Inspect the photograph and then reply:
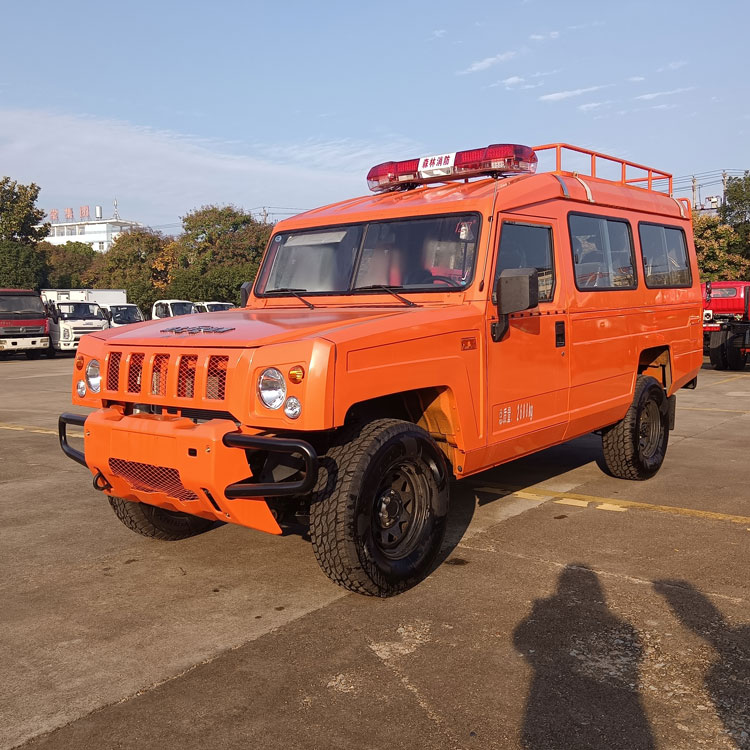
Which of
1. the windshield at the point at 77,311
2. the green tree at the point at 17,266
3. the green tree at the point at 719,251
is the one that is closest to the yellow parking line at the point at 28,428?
the windshield at the point at 77,311

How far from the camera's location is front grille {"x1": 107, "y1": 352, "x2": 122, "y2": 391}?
4.32 m

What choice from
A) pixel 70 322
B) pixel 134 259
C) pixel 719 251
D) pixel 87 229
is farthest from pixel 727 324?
pixel 87 229

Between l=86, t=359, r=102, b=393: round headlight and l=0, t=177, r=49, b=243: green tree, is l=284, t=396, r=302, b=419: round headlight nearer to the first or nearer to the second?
l=86, t=359, r=102, b=393: round headlight

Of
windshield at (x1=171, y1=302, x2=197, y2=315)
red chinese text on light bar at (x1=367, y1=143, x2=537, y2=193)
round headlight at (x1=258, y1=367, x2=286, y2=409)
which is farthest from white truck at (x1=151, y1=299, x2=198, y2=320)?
round headlight at (x1=258, y1=367, x2=286, y2=409)

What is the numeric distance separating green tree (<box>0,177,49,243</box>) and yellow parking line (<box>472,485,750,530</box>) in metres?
45.8

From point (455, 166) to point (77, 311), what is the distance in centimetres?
2335

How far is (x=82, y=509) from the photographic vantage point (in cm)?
592

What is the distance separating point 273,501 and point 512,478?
3151mm

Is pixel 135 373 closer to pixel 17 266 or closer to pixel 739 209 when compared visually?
pixel 739 209

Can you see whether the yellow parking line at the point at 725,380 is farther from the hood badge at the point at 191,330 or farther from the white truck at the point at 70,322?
the white truck at the point at 70,322

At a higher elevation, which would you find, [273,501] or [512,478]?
[273,501]

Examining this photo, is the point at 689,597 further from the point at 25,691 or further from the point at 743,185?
the point at 743,185

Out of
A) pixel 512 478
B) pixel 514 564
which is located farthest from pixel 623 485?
pixel 514 564

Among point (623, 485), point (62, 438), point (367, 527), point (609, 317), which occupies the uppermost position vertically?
point (609, 317)
